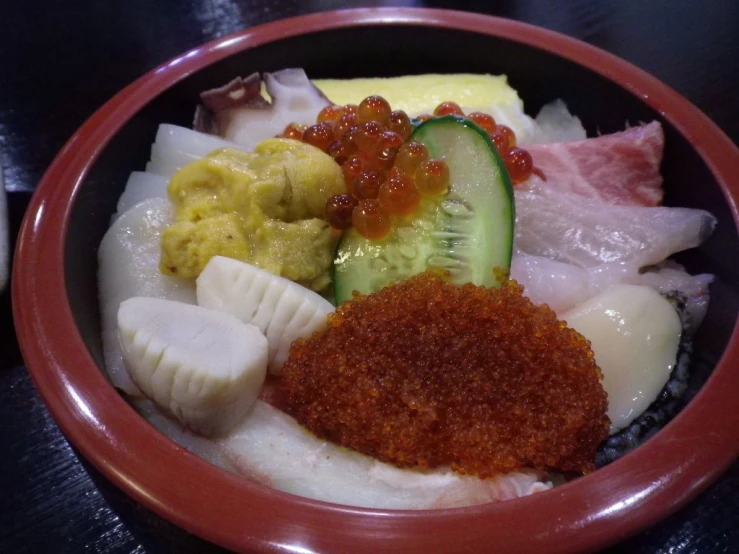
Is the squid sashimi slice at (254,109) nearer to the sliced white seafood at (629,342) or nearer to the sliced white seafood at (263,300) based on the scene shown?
the sliced white seafood at (263,300)

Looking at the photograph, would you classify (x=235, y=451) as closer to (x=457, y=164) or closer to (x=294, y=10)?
(x=457, y=164)

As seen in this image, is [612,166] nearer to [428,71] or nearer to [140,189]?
[428,71]

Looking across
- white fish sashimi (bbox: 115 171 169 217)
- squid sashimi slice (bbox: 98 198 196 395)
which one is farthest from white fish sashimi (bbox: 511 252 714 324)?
white fish sashimi (bbox: 115 171 169 217)

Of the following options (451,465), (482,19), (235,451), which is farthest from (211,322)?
(482,19)

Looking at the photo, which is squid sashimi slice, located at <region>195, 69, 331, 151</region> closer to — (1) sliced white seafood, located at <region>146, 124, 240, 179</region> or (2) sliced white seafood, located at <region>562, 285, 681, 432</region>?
(1) sliced white seafood, located at <region>146, 124, 240, 179</region>

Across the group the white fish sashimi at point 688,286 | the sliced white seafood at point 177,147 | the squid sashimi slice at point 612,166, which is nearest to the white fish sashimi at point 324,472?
the white fish sashimi at point 688,286
